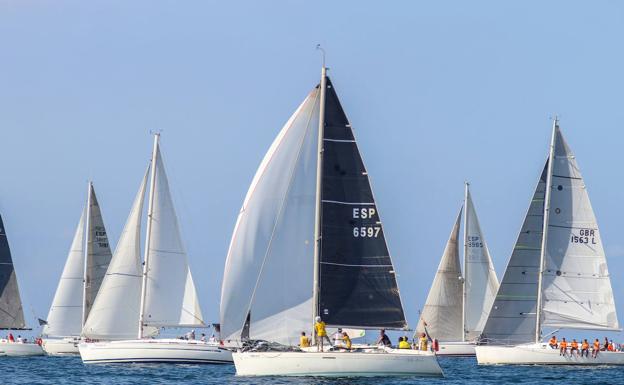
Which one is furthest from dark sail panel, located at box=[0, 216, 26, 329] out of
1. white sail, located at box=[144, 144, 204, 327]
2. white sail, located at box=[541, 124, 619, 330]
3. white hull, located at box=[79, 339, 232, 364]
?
white sail, located at box=[541, 124, 619, 330]

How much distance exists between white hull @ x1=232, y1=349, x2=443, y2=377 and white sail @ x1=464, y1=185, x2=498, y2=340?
29.9 meters

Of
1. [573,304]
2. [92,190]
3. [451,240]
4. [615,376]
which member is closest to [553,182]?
[573,304]

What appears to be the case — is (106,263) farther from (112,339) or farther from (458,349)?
(458,349)

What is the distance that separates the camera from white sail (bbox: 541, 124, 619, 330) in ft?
189

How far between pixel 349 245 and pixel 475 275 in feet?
98.7

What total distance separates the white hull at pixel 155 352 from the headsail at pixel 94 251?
1442 centimetres

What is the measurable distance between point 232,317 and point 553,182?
1801 cm

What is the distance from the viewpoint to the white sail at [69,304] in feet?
238

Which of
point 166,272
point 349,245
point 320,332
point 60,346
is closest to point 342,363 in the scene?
point 320,332

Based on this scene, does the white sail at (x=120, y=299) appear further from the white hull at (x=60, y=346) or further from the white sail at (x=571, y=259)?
the white sail at (x=571, y=259)

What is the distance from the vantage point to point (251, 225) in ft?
148

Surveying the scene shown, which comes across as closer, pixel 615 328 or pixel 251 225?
pixel 251 225

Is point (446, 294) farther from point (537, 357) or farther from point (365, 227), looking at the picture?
point (365, 227)

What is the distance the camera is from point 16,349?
70.8 meters
